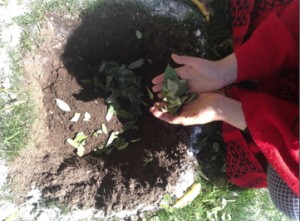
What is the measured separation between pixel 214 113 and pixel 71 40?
76 centimetres

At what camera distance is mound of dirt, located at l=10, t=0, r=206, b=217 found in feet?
5.48

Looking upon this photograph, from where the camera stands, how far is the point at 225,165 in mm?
1850

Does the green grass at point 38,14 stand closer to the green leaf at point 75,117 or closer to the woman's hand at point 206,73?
the green leaf at point 75,117

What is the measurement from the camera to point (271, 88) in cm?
149

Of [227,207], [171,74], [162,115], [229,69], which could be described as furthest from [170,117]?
[227,207]

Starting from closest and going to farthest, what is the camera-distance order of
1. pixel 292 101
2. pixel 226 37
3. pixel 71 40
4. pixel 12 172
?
pixel 292 101, pixel 12 172, pixel 71 40, pixel 226 37

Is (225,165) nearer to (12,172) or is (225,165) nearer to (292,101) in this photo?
(292,101)

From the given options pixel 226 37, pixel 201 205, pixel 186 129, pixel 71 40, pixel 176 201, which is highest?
pixel 71 40

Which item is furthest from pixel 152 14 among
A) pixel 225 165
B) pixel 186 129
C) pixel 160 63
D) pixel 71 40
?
pixel 225 165

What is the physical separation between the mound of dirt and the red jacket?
1.03ft

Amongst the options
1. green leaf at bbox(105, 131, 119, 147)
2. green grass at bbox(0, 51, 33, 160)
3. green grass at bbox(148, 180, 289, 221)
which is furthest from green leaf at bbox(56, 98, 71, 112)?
green grass at bbox(148, 180, 289, 221)

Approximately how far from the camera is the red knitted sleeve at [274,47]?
54.2 inches

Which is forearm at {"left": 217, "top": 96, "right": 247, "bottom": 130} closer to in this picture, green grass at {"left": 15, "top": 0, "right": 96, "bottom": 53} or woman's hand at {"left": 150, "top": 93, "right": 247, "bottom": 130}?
woman's hand at {"left": 150, "top": 93, "right": 247, "bottom": 130}

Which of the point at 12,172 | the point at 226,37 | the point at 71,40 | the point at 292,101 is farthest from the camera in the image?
the point at 226,37
